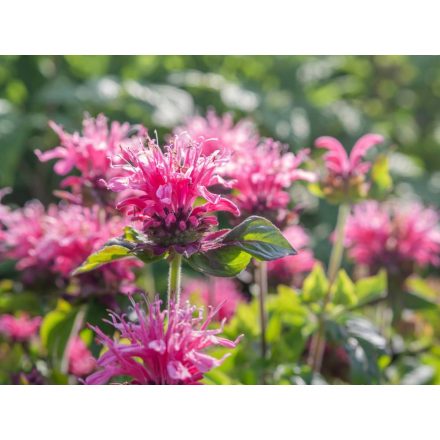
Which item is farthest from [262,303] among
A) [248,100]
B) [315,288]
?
[248,100]

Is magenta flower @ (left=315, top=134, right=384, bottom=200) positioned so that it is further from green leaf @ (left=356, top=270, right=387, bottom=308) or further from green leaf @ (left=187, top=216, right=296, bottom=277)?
green leaf @ (left=187, top=216, right=296, bottom=277)

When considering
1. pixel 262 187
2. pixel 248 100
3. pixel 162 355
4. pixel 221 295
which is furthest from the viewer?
pixel 248 100

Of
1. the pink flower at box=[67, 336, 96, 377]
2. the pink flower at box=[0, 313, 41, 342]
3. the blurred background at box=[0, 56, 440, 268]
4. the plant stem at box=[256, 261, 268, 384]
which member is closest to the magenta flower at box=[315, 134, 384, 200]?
the plant stem at box=[256, 261, 268, 384]

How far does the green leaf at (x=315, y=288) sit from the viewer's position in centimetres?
76

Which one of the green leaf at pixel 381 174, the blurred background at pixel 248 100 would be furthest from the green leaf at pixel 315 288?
the blurred background at pixel 248 100

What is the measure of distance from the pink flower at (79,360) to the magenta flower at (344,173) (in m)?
0.36

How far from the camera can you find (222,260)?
1.67 ft

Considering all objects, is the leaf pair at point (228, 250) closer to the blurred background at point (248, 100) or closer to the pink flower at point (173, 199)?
the pink flower at point (173, 199)

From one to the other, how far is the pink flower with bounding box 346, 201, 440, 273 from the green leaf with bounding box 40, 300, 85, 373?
42 cm

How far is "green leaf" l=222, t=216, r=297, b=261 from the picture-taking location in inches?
19.2

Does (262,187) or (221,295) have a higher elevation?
(262,187)

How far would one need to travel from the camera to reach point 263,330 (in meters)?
0.73

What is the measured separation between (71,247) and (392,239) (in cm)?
47

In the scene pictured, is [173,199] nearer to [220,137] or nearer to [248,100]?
[220,137]
